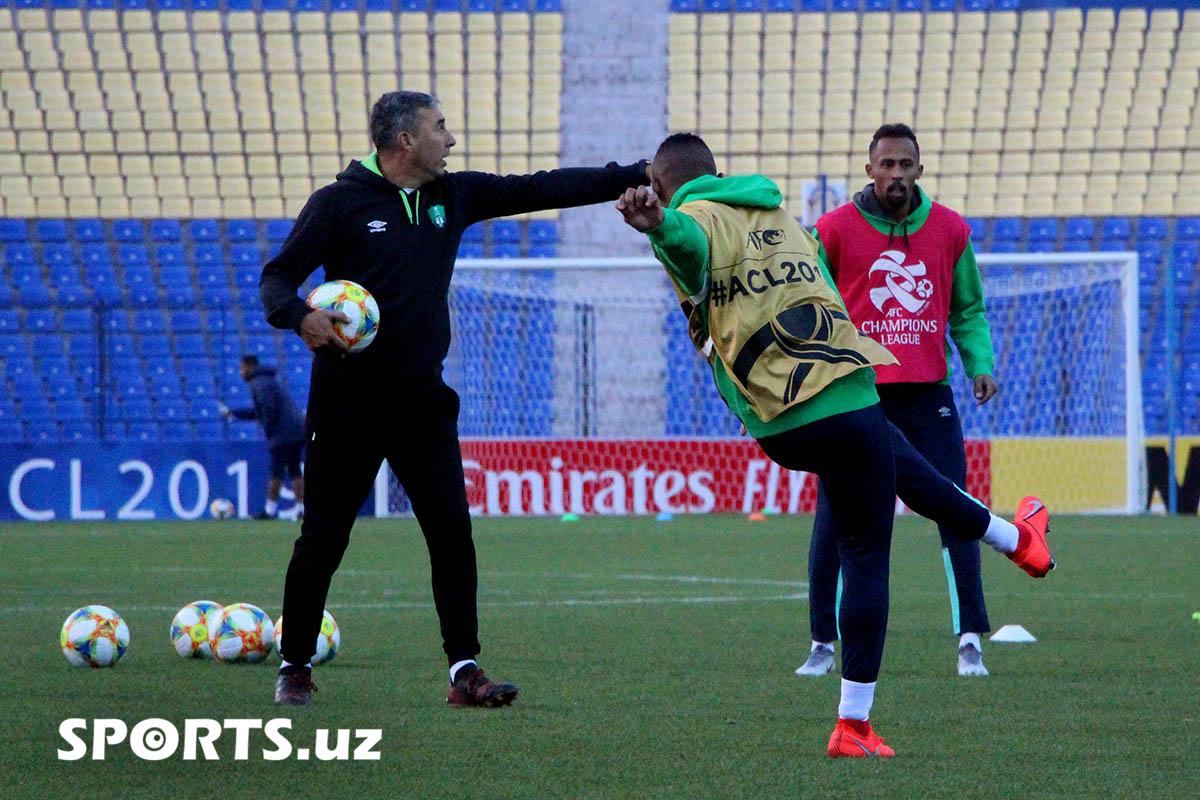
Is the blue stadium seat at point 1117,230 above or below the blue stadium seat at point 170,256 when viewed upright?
above

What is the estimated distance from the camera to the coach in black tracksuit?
519 centimetres

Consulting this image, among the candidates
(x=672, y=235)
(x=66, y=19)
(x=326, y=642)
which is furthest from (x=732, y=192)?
(x=66, y=19)

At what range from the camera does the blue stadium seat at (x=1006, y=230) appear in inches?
910

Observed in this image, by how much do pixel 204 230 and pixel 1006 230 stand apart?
10.3m

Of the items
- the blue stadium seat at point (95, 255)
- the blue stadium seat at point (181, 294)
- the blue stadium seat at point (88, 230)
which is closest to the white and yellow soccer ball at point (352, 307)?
the blue stadium seat at point (181, 294)

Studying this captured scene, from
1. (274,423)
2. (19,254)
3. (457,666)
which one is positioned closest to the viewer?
(457,666)

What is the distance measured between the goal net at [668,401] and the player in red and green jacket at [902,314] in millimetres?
11722

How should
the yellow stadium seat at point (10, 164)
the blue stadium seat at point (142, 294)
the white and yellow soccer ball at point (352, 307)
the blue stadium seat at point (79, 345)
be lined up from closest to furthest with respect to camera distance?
the white and yellow soccer ball at point (352, 307) → the blue stadium seat at point (79, 345) → the blue stadium seat at point (142, 294) → the yellow stadium seat at point (10, 164)

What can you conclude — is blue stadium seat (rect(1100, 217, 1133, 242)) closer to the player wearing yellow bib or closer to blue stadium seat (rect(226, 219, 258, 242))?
blue stadium seat (rect(226, 219, 258, 242))

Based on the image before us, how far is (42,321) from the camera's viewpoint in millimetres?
20781

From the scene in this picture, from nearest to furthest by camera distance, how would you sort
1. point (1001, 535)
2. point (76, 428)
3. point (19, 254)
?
point (1001, 535) → point (76, 428) → point (19, 254)

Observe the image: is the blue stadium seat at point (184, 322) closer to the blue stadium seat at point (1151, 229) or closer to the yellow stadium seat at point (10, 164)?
the yellow stadium seat at point (10, 164)

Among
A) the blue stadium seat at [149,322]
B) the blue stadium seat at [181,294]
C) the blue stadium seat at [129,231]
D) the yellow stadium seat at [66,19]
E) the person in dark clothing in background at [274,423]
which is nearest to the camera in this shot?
the person in dark clothing in background at [274,423]

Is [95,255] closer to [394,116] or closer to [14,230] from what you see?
[14,230]
